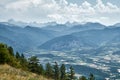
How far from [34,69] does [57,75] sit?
139ft

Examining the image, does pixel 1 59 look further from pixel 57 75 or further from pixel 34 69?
pixel 57 75

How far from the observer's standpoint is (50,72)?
128 metres


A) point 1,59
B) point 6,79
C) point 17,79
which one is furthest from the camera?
point 1,59

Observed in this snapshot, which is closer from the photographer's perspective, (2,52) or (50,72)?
(2,52)

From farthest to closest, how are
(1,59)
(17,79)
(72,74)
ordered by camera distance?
(72,74) → (1,59) → (17,79)

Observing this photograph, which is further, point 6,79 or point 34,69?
point 34,69

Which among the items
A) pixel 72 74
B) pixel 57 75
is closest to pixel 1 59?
pixel 72 74

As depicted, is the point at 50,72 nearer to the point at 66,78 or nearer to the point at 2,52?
the point at 66,78

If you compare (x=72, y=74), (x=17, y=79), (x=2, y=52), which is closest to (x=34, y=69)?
(x=72, y=74)

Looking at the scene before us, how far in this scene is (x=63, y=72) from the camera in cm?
12694

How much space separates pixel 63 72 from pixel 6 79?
111 m

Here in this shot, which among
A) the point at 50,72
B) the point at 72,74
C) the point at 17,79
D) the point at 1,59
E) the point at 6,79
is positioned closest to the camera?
the point at 6,79

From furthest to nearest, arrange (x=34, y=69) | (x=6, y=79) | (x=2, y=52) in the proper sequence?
1. (x=34, y=69)
2. (x=2, y=52)
3. (x=6, y=79)

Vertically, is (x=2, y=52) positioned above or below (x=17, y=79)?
above
